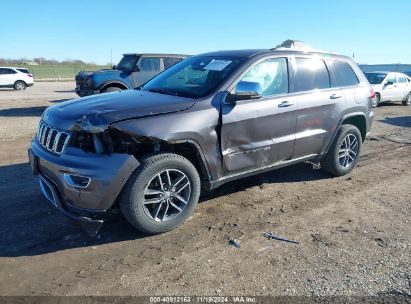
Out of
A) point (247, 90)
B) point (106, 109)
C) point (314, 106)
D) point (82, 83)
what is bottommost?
point (82, 83)

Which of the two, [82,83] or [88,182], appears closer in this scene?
[88,182]

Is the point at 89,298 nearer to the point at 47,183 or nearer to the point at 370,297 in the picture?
the point at 47,183

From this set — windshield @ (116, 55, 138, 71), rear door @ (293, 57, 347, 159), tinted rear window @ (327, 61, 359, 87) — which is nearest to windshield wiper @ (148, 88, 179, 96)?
rear door @ (293, 57, 347, 159)

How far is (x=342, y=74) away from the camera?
579 cm

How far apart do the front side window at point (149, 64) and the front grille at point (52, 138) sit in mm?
8826

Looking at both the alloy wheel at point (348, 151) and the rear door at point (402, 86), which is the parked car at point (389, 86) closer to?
the rear door at point (402, 86)

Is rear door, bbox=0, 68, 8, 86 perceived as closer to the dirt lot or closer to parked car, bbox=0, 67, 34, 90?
parked car, bbox=0, 67, 34, 90

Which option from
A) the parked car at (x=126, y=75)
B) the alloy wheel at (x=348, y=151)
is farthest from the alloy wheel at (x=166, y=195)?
the parked car at (x=126, y=75)

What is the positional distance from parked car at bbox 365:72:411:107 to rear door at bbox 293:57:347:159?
11.5 m

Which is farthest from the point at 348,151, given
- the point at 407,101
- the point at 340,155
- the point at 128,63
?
the point at 407,101

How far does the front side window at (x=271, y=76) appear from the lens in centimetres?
467

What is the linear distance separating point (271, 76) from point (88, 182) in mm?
2616

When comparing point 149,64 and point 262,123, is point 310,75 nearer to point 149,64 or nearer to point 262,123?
point 262,123

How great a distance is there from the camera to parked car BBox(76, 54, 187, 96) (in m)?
12.0
